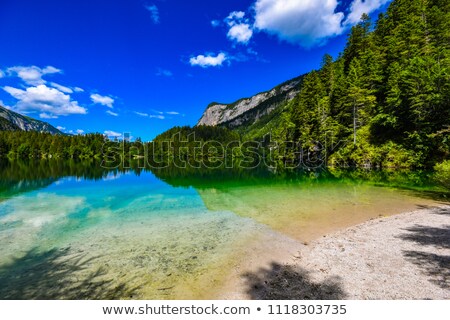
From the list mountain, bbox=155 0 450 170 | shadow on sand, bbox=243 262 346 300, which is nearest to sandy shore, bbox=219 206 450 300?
shadow on sand, bbox=243 262 346 300

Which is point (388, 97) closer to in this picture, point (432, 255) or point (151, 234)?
point (432, 255)

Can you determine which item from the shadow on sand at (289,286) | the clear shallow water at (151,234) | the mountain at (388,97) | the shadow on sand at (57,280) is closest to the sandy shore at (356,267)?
the shadow on sand at (289,286)

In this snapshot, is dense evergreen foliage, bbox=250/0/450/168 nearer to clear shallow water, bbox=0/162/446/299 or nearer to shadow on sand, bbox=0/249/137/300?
clear shallow water, bbox=0/162/446/299

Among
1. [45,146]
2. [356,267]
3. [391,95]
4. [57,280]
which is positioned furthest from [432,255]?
[45,146]

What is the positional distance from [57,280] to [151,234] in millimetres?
5544

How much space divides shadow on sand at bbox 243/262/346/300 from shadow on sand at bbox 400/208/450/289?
9.20 ft

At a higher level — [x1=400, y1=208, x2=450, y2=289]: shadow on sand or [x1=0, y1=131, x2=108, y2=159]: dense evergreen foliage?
[x1=0, y1=131, x2=108, y2=159]: dense evergreen foliage

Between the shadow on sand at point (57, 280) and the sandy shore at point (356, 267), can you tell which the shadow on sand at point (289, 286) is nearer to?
the sandy shore at point (356, 267)

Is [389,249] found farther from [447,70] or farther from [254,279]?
[447,70]

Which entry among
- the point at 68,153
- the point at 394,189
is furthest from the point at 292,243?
the point at 68,153

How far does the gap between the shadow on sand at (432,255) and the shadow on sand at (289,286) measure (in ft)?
9.20

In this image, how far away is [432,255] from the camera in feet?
28.1

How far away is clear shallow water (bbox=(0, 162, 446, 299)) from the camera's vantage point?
27.7ft

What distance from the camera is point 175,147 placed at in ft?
589
